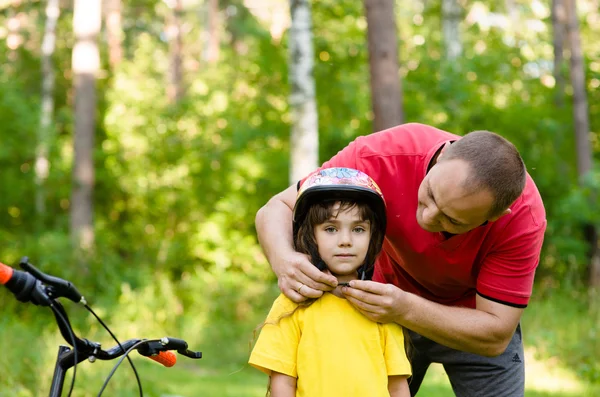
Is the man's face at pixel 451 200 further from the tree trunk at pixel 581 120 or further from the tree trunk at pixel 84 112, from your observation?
the tree trunk at pixel 84 112

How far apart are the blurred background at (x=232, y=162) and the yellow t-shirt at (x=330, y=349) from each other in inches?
187

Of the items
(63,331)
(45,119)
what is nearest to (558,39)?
(45,119)

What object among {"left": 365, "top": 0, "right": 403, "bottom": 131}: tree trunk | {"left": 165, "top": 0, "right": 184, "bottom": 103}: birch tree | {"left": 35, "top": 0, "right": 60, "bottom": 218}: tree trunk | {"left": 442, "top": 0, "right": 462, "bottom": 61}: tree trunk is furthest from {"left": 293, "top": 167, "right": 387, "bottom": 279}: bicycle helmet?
{"left": 165, "top": 0, "right": 184, "bottom": 103}: birch tree

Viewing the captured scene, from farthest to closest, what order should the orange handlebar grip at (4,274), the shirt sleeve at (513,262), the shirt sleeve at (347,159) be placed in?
the shirt sleeve at (347,159) < the shirt sleeve at (513,262) < the orange handlebar grip at (4,274)

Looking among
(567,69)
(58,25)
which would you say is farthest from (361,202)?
(58,25)

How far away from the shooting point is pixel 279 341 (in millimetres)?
3414

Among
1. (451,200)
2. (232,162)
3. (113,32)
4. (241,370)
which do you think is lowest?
(241,370)

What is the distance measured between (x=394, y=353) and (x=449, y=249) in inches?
21.7

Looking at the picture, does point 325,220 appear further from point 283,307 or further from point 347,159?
point 347,159

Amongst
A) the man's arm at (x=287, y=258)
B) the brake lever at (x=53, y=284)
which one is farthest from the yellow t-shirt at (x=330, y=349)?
the brake lever at (x=53, y=284)

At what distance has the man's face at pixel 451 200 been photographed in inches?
127

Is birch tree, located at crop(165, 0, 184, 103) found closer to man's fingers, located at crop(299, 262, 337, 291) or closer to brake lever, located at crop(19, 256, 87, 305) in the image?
man's fingers, located at crop(299, 262, 337, 291)

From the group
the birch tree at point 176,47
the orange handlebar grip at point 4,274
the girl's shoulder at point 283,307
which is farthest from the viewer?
the birch tree at point 176,47

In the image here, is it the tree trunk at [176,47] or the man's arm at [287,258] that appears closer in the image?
the man's arm at [287,258]
